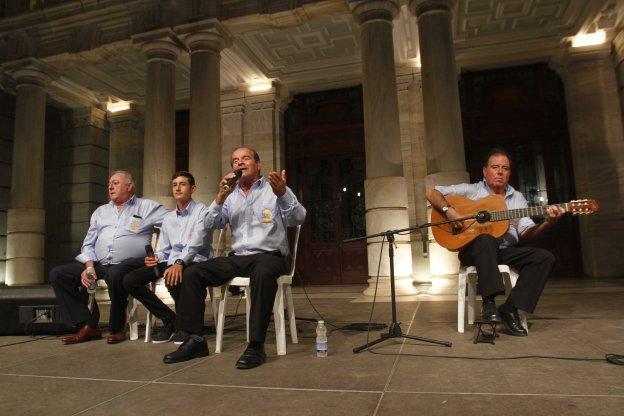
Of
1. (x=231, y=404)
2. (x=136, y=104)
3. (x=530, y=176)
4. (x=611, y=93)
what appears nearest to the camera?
(x=231, y=404)

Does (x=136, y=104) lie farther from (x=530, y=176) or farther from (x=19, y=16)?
(x=530, y=176)

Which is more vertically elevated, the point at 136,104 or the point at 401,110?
the point at 136,104

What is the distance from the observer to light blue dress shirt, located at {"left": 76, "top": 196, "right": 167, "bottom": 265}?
4047mm

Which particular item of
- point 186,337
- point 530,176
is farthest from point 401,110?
point 186,337

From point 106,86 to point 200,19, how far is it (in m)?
5.15

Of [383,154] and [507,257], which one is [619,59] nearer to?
[383,154]

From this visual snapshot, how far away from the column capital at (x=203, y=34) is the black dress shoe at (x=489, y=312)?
7.08m

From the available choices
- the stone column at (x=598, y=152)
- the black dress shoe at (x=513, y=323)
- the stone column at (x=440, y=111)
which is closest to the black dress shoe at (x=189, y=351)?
the black dress shoe at (x=513, y=323)

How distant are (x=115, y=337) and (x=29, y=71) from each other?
28.2ft

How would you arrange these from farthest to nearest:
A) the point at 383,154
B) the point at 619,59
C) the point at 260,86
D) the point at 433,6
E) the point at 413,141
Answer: the point at 260,86
the point at 413,141
the point at 619,59
the point at 433,6
the point at 383,154

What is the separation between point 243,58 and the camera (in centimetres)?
1039

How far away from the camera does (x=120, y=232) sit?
4.07 meters

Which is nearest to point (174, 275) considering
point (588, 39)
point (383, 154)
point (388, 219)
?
point (388, 219)

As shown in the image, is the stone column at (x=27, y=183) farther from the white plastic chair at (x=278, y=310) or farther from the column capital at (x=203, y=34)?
the white plastic chair at (x=278, y=310)
